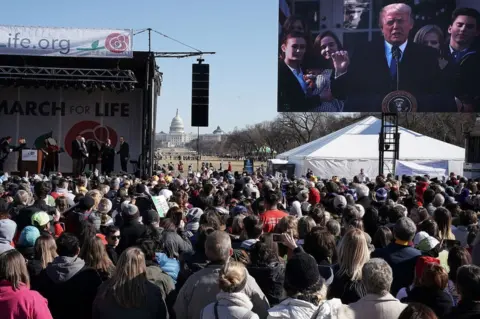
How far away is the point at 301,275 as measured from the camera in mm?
3891

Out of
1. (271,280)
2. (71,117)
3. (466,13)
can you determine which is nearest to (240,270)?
(271,280)

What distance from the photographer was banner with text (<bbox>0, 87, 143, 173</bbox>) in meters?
25.5

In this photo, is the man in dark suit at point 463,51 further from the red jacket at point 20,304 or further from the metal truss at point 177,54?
the red jacket at point 20,304

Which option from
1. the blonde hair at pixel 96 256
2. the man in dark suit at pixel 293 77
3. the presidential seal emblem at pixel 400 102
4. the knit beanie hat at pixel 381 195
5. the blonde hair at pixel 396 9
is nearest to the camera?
the blonde hair at pixel 96 256

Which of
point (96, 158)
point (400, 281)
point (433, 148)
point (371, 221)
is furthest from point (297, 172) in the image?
point (400, 281)

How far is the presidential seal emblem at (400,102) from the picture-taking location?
24781 millimetres

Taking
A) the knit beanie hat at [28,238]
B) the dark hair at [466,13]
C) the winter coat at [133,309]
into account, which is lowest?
the winter coat at [133,309]

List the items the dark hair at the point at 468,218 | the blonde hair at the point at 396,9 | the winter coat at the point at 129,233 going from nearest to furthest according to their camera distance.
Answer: the winter coat at the point at 129,233, the dark hair at the point at 468,218, the blonde hair at the point at 396,9

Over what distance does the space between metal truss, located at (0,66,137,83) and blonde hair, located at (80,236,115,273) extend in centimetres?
1557

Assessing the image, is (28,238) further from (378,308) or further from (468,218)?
(468,218)

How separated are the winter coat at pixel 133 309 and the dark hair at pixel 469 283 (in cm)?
195

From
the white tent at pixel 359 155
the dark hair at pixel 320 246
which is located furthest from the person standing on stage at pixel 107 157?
the dark hair at pixel 320 246

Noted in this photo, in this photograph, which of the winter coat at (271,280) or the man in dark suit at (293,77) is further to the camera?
the man in dark suit at (293,77)

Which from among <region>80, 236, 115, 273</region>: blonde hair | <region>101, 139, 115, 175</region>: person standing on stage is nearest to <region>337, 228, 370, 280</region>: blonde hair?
→ <region>80, 236, 115, 273</region>: blonde hair
